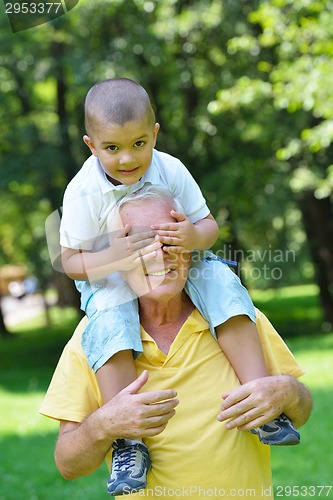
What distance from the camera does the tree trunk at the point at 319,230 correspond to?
1573 cm

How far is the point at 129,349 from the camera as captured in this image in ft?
7.64

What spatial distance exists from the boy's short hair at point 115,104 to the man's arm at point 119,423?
0.76 meters

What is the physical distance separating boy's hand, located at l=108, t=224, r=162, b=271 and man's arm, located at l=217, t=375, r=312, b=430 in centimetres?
47

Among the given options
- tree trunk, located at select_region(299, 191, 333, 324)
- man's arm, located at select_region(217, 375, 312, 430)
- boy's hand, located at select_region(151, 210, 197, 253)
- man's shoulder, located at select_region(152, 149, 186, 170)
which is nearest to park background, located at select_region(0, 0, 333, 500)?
tree trunk, located at select_region(299, 191, 333, 324)

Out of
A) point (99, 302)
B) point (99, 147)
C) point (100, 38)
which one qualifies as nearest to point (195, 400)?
point (99, 302)

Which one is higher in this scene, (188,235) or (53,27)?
(53,27)

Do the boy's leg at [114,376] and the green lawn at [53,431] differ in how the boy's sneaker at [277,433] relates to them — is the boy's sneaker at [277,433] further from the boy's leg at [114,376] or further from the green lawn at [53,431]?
the green lawn at [53,431]

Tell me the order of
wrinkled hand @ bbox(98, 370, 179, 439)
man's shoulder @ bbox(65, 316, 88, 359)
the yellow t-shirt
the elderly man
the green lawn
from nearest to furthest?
wrinkled hand @ bbox(98, 370, 179, 439)
the elderly man
the yellow t-shirt
man's shoulder @ bbox(65, 316, 88, 359)
the green lawn

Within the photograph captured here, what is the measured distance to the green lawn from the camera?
288 inches

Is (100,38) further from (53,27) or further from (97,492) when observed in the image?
(97,492)

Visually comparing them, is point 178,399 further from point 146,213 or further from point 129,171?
point 129,171

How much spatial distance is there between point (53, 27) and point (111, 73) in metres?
2.91

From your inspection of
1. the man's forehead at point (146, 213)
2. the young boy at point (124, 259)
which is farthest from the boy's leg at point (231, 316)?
the man's forehead at point (146, 213)

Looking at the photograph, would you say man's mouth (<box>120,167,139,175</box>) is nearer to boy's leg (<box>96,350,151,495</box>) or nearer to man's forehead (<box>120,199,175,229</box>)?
man's forehead (<box>120,199,175,229</box>)
